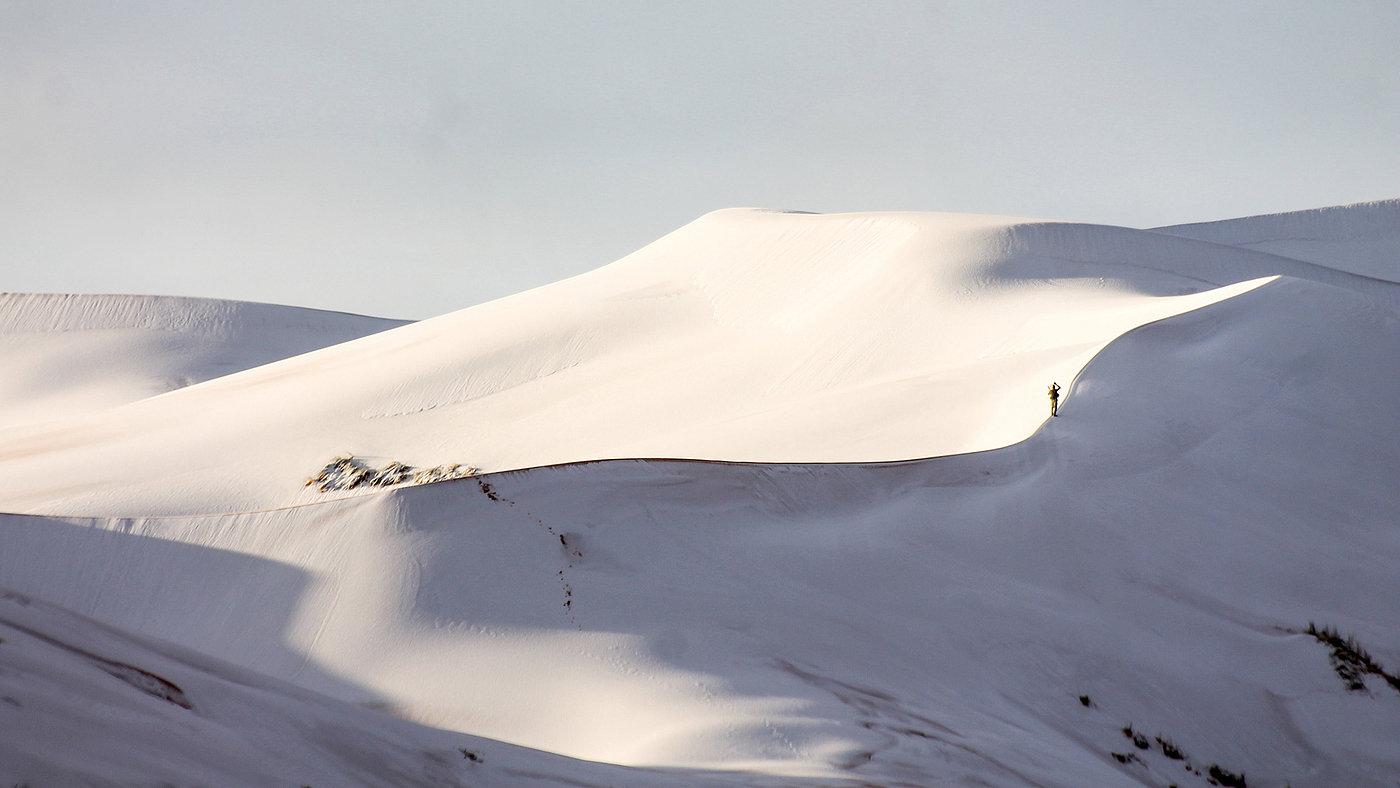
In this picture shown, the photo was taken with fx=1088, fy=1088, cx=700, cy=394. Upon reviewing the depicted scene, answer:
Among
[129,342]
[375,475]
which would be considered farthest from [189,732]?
[129,342]

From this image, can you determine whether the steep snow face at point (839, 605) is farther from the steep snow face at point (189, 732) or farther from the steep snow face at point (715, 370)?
the steep snow face at point (715, 370)

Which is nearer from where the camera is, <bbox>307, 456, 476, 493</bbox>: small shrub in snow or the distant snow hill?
the distant snow hill

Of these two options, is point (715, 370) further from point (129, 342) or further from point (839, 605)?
point (129, 342)

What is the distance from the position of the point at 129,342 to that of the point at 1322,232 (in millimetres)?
28907

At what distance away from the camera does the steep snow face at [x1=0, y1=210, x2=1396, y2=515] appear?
11.2 metres

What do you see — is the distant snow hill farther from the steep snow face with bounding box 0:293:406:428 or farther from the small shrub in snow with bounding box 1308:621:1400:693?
the steep snow face with bounding box 0:293:406:428

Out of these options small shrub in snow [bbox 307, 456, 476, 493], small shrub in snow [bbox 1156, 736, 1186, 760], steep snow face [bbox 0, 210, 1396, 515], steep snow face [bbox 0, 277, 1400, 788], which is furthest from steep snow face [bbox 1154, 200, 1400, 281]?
small shrub in snow [bbox 1156, 736, 1186, 760]

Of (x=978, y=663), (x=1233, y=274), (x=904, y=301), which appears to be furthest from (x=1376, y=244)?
(x=978, y=663)

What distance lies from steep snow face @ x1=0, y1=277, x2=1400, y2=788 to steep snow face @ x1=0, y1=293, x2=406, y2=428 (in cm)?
2044

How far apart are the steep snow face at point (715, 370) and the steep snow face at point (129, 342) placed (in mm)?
9143

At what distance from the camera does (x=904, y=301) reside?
15.4 m

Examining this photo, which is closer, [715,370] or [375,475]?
[375,475]

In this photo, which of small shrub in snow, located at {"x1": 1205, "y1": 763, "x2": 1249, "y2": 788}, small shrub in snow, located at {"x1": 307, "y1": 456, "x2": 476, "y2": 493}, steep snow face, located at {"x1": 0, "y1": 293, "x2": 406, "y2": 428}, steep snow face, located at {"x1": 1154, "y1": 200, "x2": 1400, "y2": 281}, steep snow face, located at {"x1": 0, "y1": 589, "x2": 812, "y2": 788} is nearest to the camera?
steep snow face, located at {"x1": 0, "y1": 589, "x2": 812, "y2": 788}

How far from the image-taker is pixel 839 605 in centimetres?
659
